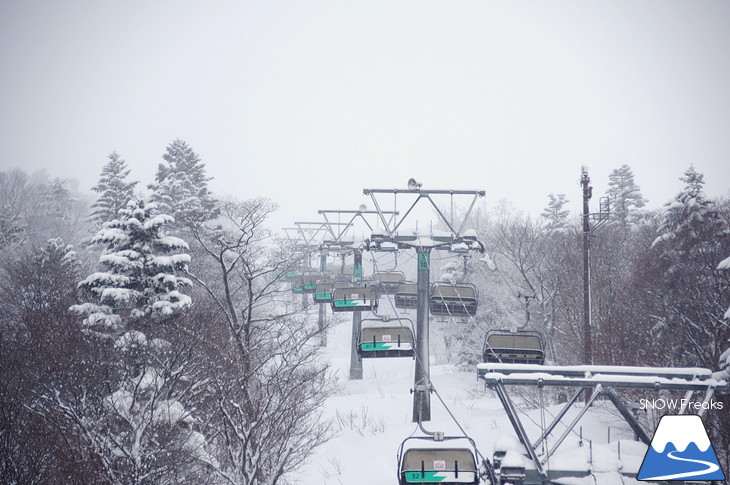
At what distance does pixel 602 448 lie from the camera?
7617 mm

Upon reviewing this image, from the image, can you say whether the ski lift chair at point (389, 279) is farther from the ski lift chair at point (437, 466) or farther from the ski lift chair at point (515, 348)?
the ski lift chair at point (437, 466)

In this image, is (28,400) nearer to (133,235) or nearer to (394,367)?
(133,235)

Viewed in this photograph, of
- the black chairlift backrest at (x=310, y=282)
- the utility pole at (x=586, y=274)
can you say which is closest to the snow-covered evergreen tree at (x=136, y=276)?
the black chairlift backrest at (x=310, y=282)

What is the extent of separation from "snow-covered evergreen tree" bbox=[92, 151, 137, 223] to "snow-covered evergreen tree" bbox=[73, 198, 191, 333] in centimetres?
1809

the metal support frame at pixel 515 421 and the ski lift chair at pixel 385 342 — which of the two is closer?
the metal support frame at pixel 515 421

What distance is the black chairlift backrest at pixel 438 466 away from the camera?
7.88 metres

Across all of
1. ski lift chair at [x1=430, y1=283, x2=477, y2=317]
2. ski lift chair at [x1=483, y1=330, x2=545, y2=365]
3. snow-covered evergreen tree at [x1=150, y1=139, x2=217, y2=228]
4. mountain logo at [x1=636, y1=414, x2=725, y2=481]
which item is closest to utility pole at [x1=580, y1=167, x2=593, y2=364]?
ski lift chair at [x1=483, y1=330, x2=545, y2=365]

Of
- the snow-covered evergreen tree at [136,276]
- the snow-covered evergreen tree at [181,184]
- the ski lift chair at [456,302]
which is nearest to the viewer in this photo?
the snow-covered evergreen tree at [136,276]

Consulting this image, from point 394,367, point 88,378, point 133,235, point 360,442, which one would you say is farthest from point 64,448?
point 394,367

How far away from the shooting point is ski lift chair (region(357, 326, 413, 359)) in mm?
13141

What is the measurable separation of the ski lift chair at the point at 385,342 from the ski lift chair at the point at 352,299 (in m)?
5.47

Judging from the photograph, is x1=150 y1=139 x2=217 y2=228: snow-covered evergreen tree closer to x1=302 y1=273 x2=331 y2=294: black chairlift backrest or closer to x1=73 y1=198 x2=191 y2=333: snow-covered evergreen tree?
x1=302 y1=273 x2=331 y2=294: black chairlift backrest

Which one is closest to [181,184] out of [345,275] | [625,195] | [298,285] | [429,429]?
[298,285]

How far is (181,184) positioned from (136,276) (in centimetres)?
1678
